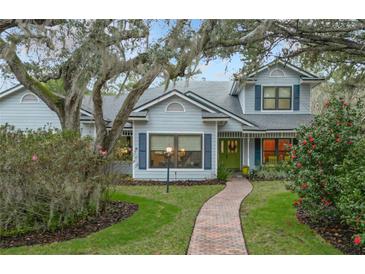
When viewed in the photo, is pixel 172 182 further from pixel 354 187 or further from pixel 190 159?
pixel 354 187

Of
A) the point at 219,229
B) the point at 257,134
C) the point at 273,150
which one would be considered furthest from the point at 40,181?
the point at 273,150

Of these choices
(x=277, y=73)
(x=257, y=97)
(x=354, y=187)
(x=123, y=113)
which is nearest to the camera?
(x=354, y=187)

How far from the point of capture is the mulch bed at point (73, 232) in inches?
235

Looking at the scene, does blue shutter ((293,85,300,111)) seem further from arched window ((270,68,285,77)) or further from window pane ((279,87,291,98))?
arched window ((270,68,285,77))

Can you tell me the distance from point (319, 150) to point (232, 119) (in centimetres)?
824

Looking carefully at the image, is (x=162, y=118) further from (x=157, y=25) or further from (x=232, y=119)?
(x=157, y=25)

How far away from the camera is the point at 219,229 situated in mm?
6520

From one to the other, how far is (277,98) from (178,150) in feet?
18.8

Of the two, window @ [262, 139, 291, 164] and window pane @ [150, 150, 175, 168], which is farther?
window @ [262, 139, 291, 164]

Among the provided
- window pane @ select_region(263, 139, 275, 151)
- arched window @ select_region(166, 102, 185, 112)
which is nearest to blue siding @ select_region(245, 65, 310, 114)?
window pane @ select_region(263, 139, 275, 151)

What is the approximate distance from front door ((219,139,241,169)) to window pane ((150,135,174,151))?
144 inches

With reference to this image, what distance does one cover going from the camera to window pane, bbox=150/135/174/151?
44.7ft

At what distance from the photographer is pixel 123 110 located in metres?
8.11
